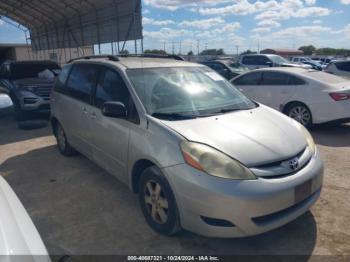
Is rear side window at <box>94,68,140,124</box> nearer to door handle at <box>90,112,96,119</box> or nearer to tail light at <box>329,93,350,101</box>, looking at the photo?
door handle at <box>90,112,96,119</box>

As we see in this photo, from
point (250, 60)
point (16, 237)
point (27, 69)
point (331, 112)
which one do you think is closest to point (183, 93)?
point (16, 237)

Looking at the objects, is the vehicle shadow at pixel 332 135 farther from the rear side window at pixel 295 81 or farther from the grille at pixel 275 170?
the grille at pixel 275 170

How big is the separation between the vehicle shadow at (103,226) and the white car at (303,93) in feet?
12.6

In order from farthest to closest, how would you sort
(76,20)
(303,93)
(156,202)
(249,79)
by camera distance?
1. (76,20)
2. (249,79)
3. (303,93)
4. (156,202)

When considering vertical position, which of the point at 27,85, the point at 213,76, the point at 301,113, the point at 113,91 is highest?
the point at 213,76

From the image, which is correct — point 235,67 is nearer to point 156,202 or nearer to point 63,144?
point 63,144

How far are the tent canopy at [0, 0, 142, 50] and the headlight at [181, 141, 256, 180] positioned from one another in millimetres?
9717

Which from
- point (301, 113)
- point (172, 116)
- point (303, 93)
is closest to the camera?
point (172, 116)

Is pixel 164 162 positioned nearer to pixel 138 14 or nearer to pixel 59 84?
pixel 59 84

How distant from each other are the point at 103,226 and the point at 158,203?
0.73 m

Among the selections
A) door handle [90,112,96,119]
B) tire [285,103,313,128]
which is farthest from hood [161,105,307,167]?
tire [285,103,313,128]

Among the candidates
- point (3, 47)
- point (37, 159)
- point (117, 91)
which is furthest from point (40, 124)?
point (3, 47)

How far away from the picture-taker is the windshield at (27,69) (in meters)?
9.04

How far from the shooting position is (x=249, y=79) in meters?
8.02
